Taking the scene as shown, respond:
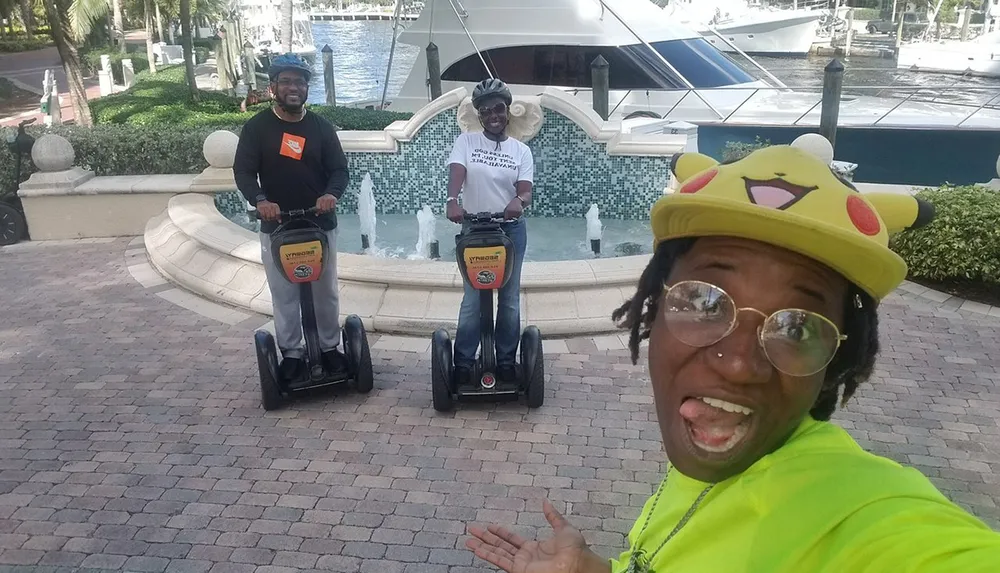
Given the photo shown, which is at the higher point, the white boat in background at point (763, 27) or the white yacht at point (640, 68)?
the white boat in background at point (763, 27)

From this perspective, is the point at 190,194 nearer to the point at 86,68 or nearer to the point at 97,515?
the point at 97,515

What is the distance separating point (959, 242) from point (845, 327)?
241 inches

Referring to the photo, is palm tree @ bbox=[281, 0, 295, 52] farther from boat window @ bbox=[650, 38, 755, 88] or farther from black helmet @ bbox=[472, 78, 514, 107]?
black helmet @ bbox=[472, 78, 514, 107]

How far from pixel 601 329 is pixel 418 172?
4239 millimetres

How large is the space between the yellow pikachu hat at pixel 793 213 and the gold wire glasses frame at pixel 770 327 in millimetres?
93

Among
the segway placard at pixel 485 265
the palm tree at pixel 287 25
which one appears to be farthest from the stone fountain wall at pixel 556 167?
the palm tree at pixel 287 25

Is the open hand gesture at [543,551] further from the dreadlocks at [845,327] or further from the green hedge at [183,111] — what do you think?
the green hedge at [183,111]

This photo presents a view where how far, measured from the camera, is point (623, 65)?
484 inches

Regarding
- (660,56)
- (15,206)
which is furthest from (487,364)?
(660,56)

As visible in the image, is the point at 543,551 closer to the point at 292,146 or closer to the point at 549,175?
the point at 292,146

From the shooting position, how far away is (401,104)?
1448cm

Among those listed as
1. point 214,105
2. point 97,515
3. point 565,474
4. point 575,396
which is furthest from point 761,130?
point 214,105

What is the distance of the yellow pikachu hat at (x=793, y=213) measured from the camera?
3.86 feet

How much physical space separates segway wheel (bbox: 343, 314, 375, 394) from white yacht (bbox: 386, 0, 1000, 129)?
27.5ft
